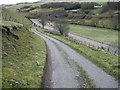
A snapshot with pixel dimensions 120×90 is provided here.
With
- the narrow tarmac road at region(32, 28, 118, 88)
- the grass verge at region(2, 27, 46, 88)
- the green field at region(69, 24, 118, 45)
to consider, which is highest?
the grass verge at region(2, 27, 46, 88)

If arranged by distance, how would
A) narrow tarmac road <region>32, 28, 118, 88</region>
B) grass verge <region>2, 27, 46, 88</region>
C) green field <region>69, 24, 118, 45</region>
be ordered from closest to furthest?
grass verge <region>2, 27, 46, 88</region>
narrow tarmac road <region>32, 28, 118, 88</region>
green field <region>69, 24, 118, 45</region>

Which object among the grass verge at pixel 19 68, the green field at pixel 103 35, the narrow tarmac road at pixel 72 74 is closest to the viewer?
the grass verge at pixel 19 68

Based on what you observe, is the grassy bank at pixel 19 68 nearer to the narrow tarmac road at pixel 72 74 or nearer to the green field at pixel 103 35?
the narrow tarmac road at pixel 72 74

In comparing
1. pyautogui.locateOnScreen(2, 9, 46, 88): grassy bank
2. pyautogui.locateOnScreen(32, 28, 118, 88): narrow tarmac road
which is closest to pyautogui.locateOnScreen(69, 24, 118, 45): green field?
pyautogui.locateOnScreen(32, 28, 118, 88): narrow tarmac road

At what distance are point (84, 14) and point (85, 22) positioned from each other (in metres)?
22.5

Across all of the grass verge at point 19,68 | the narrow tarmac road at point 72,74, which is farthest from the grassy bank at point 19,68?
the narrow tarmac road at point 72,74

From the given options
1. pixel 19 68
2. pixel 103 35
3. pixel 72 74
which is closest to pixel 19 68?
pixel 19 68

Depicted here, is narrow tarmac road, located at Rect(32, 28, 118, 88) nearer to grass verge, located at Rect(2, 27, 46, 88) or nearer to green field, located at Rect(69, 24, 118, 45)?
grass verge, located at Rect(2, 27, 46, 88)

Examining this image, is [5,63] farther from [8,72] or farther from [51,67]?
[51,67]

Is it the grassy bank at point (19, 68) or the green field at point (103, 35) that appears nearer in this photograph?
the grassy bank at point (19, 68)

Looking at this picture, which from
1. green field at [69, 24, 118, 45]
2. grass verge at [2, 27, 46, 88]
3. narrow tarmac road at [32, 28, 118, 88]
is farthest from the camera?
green field at [69, 24, 118, 45]

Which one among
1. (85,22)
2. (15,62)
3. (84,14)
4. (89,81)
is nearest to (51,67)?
(15,62)

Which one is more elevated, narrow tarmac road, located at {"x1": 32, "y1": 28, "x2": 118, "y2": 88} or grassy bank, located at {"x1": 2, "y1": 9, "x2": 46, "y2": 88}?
grassy bank, located at {"x1": 2, "y1": 9, "x2": 46, "y2": 88}

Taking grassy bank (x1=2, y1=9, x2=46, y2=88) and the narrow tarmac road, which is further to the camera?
the narrow tarmac road
